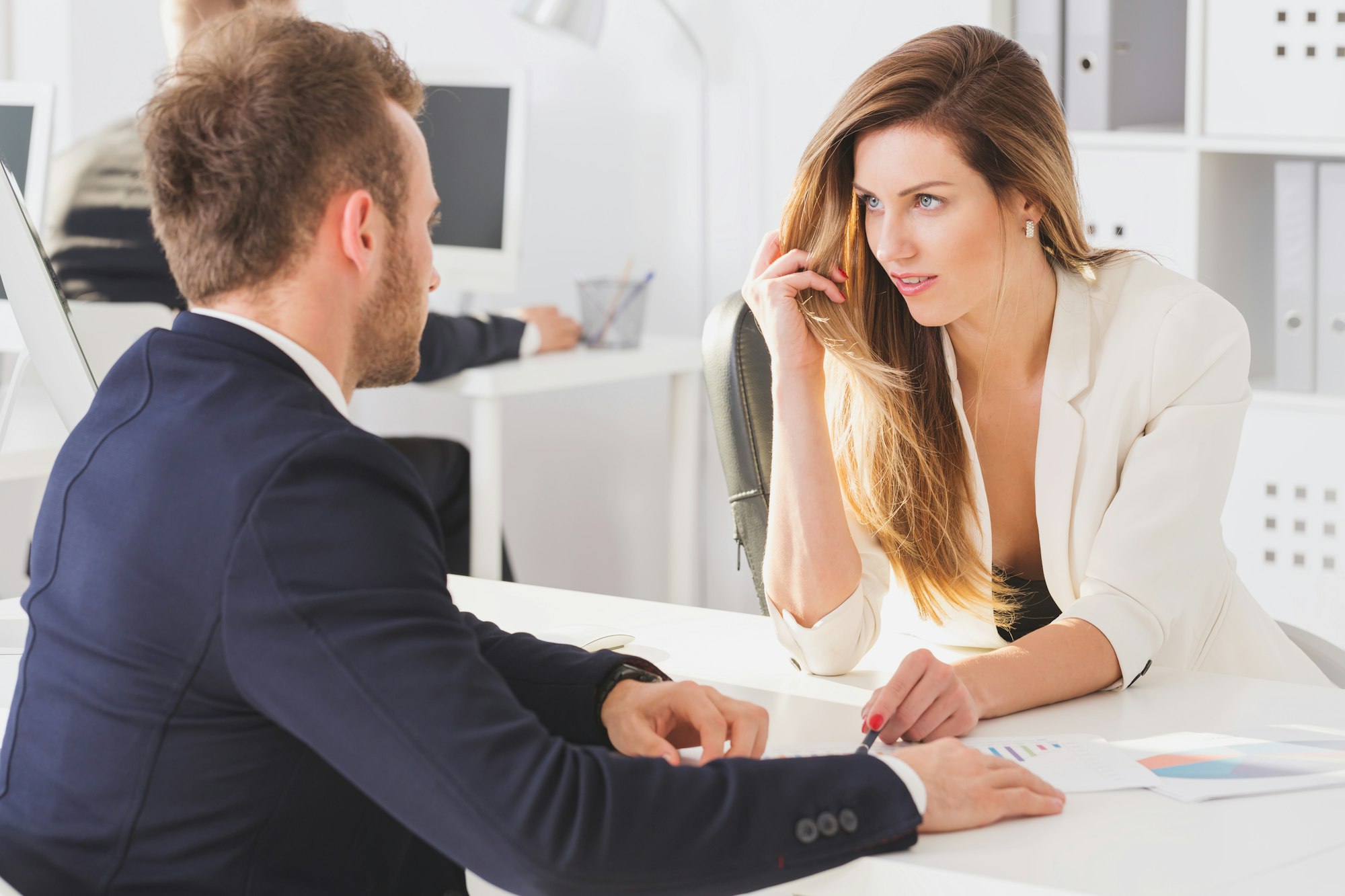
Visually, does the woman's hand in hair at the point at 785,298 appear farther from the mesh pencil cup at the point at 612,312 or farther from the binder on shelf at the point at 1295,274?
the mesh pencil cup at the point at 612,312

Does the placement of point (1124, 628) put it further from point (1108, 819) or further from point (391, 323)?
point (391, 323)

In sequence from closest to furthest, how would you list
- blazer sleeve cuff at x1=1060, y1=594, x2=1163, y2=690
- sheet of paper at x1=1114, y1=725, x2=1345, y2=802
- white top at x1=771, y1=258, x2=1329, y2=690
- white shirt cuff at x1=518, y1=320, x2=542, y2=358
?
sheet of paper at x1=1114, y1=725, x2=1345, y2=802 → blazer sleeve cuff at x1=1060, y1=594, x2=1163, y2=690 → white top at x1=771, y1=258, x2=1329, y2=690 → white shirt cuff at x1=518, y1=320, x2=542, y2=358

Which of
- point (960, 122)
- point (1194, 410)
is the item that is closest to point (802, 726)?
point (1194, 410)

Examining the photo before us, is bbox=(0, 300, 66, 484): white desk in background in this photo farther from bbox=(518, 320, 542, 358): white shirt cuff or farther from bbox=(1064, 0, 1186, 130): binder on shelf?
bbox=(1064, 0, 1186, 130): binder on shelf

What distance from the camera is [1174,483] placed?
141cm

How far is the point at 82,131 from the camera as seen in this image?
349cm

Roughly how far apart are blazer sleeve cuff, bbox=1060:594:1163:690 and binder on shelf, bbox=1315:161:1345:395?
1.38m

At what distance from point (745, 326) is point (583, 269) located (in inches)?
79.4

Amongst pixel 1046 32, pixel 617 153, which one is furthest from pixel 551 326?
pixel 1046 32

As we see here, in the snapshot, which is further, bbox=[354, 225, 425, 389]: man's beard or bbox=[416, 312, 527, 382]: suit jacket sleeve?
bbox=[416, 312, 527, 382]: suit jacket sleeve

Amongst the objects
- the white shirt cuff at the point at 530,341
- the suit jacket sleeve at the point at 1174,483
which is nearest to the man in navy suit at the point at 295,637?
the suit jacket sleeve at the point at 1174,483

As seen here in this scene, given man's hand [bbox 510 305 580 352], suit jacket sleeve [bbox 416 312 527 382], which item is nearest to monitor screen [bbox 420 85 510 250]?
man's hand [bbox 510 305 580 352]

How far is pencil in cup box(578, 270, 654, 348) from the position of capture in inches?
123

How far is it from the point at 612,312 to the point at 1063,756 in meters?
2.12
